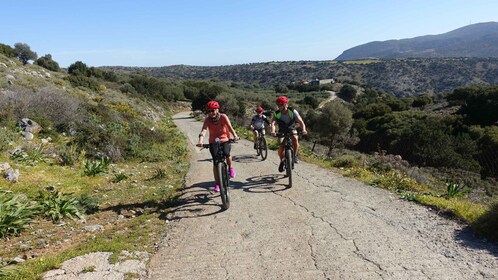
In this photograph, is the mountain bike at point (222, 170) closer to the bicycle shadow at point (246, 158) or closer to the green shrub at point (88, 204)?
the green shrub at point (88, 204)

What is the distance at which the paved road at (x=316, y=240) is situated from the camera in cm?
429

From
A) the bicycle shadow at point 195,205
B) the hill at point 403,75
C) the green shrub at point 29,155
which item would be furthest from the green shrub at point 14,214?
the hill at point 403,75

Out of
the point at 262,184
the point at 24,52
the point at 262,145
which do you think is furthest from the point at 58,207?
the point at 24,52

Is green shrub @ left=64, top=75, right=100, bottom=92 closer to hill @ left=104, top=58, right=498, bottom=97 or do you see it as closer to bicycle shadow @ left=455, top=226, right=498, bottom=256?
bicycle shadow @ left=455, top=226, right=498, bottom=256

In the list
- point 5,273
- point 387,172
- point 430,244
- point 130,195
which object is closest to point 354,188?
point 387,172

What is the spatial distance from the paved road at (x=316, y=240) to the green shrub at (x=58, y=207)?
1.90 meters

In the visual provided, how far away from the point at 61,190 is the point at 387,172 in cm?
831

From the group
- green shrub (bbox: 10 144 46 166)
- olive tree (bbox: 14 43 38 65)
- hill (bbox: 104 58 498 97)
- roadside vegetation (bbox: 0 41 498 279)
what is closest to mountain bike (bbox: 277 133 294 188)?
roadside vegetation (bbox: 0 41 498 279)

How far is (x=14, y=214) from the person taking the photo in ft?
19.1

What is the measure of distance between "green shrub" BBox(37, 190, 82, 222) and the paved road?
190cm

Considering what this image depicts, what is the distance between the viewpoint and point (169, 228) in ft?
19.9

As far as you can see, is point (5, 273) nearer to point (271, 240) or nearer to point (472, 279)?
point (271, 240)

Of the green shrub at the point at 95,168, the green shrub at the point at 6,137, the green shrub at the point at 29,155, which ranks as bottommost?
the green shrub at the point at 95,168

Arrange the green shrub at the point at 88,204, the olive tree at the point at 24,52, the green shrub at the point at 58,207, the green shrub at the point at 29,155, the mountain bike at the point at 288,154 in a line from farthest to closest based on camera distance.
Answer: the olive tree at the point at 24,52, the green shrub at the point at 29,155, the mountain bike at the point at 288,154, the green shrub at the point at 88,204, the green shrub at the point at 58,207
